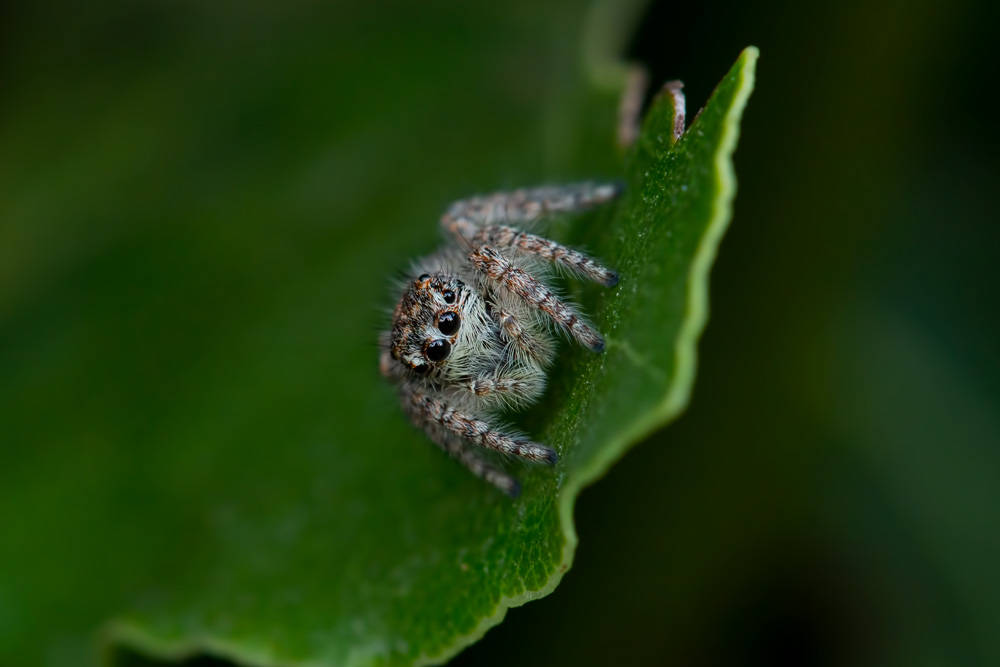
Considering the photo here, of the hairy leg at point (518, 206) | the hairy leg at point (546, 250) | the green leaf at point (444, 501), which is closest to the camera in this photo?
the green leaf at point (444, 501)

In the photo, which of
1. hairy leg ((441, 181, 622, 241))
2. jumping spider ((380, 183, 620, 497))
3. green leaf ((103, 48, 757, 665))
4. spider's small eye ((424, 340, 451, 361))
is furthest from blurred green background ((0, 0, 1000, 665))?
spider's small eye ((424, 340, 451, 361))

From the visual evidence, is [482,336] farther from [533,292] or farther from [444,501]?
[444,501]

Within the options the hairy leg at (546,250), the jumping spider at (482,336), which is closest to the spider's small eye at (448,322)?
the jumping spider at (482,336)

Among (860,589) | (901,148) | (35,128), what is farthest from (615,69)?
(35,128)

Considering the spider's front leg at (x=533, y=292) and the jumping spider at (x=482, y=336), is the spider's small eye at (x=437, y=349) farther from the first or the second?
the spider's front leg at (x=533, y=292)

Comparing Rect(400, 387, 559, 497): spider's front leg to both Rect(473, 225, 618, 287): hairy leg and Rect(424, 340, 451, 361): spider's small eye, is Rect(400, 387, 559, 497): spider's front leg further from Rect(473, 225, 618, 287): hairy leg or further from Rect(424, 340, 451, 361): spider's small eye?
Rect(473, 225, 618, 287): hairy leg

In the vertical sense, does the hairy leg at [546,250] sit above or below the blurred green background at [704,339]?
above

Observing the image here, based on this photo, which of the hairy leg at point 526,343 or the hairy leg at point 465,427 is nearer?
the hairy leg at point 465,427

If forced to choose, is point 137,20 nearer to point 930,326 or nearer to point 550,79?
point 550,79
